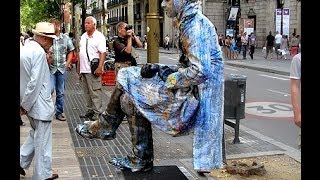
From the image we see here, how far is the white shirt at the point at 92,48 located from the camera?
372 inches

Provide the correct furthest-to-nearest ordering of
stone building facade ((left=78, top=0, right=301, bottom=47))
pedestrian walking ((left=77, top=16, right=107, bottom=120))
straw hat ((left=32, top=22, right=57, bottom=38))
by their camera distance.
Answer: stone building facade ((left=78, top=0, right=301, bottom=47)) → pedestrian walking ((left=77, top=16, right=107, bottom=120)) → straw hat ((left=32, top=22, right=57, bottom=38))

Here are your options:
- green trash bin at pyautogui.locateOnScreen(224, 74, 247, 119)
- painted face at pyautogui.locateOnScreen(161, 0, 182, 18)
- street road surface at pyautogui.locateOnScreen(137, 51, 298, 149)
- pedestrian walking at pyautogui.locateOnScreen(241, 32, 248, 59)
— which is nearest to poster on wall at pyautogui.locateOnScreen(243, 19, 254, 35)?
pedestrian walking at pyautogui.locateOnScreen(241, 32, 248, 59)

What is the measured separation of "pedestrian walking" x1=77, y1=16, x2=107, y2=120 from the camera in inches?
370

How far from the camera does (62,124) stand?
9.32 meters

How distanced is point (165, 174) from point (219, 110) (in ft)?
2.99

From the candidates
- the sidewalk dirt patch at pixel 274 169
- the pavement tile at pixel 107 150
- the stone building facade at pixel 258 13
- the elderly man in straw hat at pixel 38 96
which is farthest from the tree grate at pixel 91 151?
the stone building facade at pixel 258 13

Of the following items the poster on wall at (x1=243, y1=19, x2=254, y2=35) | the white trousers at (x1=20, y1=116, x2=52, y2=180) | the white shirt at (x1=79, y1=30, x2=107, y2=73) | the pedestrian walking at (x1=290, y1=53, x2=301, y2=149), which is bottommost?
the white trousers at (x1=20, y1=116, x2=52, y2=180)

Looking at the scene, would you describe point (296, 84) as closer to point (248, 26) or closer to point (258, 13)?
point (248, 26)

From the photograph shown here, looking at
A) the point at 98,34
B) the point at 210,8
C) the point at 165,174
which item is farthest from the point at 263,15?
the point at 165,174

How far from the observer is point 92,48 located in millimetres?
9492

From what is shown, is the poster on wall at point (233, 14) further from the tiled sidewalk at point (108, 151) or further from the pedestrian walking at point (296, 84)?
the pedestrian walking at point (296, 84)

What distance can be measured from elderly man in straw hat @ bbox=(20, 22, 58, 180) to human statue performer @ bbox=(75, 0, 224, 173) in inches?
54.6

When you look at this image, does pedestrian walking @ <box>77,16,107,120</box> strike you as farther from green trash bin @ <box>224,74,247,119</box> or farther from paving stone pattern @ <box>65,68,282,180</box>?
green trash bin @ <box>224,74,247,119</box>
